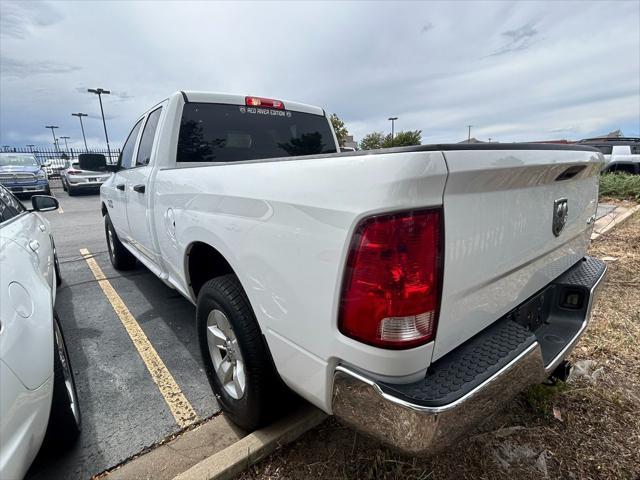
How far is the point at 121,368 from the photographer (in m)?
2.79

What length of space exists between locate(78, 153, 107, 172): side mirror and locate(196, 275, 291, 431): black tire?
2951 millimetres

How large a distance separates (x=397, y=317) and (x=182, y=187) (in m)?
1.70

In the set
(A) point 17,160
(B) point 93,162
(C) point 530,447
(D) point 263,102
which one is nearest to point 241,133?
(D) point 263,102

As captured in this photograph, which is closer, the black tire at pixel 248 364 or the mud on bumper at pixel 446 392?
the mud on bumper at pixel 446 392

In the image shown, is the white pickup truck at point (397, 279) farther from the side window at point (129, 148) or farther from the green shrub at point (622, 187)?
the green shrub at point (622, 187)

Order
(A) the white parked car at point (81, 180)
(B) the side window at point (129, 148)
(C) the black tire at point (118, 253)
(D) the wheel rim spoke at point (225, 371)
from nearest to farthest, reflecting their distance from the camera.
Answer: (D) the wheel rim spoke at point (225, 371) → (B) the side window at point (129, 148) → (C) the black tire at point (118, 253) → (A) the white parked car at point (81, 180)

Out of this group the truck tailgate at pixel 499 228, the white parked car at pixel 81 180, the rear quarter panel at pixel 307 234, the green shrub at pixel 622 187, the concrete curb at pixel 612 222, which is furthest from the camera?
the white parked car at pixel 81 180

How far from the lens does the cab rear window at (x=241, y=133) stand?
9.53 feet

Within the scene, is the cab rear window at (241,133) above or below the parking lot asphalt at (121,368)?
above

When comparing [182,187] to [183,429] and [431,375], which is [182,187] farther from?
[431,375]

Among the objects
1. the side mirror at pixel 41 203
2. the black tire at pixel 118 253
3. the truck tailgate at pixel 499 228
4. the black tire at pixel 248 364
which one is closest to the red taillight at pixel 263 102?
the black tire at pixel 248 364

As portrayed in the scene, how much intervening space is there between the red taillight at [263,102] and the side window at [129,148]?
4.63 ft

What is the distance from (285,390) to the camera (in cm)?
190

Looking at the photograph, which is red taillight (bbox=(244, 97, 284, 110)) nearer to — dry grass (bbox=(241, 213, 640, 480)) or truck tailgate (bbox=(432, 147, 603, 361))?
truck tailgate (bbox=(432, 147, 603, 361))
